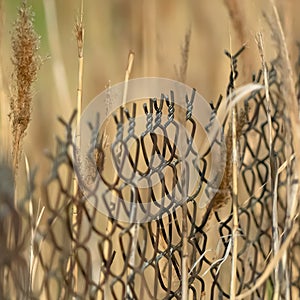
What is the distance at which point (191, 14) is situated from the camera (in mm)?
1846

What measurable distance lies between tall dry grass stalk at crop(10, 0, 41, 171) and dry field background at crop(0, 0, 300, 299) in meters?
0.03

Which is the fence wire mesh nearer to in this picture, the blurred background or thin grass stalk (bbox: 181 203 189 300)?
thin grass stalk (bbox: 181 203 189 300)

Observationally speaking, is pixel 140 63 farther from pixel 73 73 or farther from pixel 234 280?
pixel 234 280

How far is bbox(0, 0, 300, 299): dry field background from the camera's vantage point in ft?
2.52

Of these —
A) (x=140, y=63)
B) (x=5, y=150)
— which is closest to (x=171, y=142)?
(x=5, y=150)

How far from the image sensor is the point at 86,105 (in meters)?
1.54

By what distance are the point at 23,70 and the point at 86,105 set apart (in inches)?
28.7

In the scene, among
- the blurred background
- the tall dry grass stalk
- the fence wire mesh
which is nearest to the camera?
the fence wire mesh

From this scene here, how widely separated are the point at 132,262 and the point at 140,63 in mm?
868

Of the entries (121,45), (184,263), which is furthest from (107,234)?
(121,45)

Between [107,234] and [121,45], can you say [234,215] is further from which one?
[121,45]

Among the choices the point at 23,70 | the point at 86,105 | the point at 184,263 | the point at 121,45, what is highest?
the point at 121,45

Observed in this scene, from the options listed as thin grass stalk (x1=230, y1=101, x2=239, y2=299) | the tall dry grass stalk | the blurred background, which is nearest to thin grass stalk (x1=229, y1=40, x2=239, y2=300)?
thin grass stalk (x1=230, y1=101, x2=239, y2=299)

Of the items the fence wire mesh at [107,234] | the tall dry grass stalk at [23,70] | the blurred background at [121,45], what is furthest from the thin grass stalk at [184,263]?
the blurred background at [121,45]
